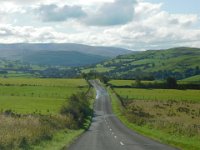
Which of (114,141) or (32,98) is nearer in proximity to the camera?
(114,141)

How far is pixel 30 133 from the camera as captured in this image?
2894 centimetres

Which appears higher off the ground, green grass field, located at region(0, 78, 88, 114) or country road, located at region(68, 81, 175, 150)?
country road, located at region(68, 81, 175, 150)

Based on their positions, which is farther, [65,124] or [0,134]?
[65,124]

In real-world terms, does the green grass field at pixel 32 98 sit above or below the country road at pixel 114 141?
below

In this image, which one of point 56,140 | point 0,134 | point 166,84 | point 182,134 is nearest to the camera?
point 0,134

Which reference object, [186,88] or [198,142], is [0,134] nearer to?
[198,142]

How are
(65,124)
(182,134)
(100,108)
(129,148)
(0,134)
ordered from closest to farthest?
(0,134)
(129,148)
(182,134)
(65,124)
(100,108)

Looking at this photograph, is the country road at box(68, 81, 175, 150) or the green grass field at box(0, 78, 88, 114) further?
the green grass field at box(0, 78, 88, 114)

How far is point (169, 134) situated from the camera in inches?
1535

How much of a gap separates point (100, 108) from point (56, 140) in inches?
2694

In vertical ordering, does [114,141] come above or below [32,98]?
above

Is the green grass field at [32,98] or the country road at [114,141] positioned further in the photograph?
the green grass field at [32,98]

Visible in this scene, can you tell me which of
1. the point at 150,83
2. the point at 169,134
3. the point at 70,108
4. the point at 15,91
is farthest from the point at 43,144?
the point at 150,83

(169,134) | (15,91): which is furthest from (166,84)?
(169,134)
